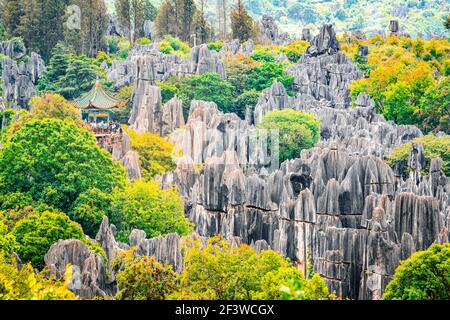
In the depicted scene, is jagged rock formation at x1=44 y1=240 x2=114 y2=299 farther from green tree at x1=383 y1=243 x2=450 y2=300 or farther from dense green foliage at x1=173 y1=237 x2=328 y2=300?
green tree at x1=383 y1=243 x2=450 y2=300

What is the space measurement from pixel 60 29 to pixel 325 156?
41.7 metres

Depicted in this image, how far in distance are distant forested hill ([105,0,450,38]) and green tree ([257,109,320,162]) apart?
299 feet

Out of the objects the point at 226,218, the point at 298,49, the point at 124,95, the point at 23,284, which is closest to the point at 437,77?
the point at 298,49

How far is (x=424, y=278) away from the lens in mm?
25578

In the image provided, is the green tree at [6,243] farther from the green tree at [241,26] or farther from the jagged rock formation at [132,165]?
the green tree at [241,26]

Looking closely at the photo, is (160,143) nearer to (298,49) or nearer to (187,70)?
(187,70)

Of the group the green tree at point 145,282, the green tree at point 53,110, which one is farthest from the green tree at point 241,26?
the green tree at point 145,282

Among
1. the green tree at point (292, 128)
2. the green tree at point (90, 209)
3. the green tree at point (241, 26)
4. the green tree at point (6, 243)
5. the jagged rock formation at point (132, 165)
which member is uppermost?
the green tree at point (241, 26)

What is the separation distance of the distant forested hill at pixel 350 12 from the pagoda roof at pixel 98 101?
284ft

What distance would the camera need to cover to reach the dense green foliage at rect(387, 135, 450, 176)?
147 feet

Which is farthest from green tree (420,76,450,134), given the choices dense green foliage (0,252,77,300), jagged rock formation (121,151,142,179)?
dense green foliage (0,252,77,300)

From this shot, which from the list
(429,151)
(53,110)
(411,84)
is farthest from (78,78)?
(429,151)

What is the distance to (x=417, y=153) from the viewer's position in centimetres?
4388

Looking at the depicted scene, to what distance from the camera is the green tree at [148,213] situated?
→ 117 ft
